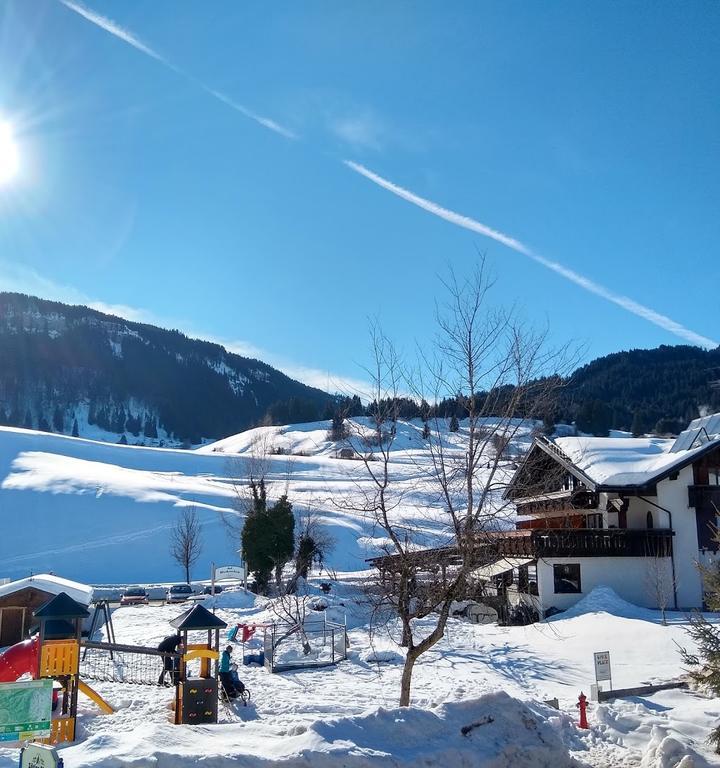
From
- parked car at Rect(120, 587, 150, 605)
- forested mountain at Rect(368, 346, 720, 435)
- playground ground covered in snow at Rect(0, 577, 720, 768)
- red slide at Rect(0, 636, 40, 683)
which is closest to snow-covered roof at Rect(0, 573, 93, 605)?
playground ground covered in snow at Rect(0, 577, 720, 768)

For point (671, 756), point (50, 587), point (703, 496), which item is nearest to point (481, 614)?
point (703, 496)

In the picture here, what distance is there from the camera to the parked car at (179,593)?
41.5m

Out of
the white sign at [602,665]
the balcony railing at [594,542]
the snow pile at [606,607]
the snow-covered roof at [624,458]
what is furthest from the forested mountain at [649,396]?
the white sign at [602,665]

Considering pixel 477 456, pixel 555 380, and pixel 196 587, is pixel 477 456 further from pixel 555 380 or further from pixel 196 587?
pixel 196 587

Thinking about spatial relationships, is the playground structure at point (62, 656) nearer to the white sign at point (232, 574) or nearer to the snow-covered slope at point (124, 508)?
the white sign at point (232, 574)

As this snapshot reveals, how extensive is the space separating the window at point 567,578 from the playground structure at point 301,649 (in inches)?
371

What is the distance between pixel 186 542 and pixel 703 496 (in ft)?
115

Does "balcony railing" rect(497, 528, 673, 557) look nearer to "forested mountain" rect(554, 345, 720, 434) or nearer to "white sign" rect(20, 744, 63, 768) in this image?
"white sign" rect(20, 744, 63, 768)

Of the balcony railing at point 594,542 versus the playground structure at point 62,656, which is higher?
the balcony railing at point 594,542

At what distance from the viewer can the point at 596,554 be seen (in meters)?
29.7

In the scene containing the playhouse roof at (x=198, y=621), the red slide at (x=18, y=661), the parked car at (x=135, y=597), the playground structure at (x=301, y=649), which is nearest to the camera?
the playhouse roof at (x=198, y=621)

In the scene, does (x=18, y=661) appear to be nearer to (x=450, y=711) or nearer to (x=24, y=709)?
(x=24, y=709)

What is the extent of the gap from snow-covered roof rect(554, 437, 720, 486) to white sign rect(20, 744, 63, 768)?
2537cm

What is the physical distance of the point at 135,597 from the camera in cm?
4106
